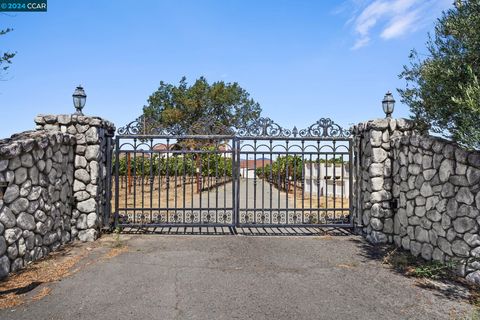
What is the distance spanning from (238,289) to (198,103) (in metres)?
27.0

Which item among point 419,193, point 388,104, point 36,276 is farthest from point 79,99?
point 419,193

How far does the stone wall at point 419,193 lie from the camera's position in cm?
432

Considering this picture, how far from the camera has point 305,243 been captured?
255 inches

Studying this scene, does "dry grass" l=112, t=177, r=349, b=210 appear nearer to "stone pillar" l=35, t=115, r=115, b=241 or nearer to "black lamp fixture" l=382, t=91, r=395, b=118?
"stone pillar" l=35, t=115, r=115, b=241

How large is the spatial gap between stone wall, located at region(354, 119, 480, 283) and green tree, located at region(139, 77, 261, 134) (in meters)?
21.8

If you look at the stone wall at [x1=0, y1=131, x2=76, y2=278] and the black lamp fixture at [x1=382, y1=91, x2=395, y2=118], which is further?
the black lamp fixture at [x1=382, y1=91, x2=395, y2=118]

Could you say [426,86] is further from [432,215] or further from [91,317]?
[91,317]

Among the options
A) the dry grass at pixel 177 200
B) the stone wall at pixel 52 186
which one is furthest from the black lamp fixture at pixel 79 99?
the dry grass at pixel 177 200

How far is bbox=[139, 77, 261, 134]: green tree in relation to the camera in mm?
29359

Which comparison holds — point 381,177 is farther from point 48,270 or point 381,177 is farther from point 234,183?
point 48,270

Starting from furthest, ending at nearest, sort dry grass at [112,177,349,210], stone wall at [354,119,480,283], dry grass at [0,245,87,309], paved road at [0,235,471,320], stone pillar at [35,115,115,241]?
dry grass at [112,177,349,210], stone pillar at [35,115,115,241], stone wall at [354,119,480,283], dry grass at [0,245,87,309], paved road at [0,235,471,320]

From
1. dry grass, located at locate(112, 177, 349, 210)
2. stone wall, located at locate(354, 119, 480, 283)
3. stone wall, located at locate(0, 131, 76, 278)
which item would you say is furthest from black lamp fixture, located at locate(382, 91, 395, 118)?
stone wall, located at locate(0, 131, 76, 278)

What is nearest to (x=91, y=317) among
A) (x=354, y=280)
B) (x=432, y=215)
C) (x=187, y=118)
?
(x=354, y=280)

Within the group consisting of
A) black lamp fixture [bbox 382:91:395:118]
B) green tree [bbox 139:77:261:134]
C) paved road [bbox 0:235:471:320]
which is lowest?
paved road [bbox 0:235:471:320]
